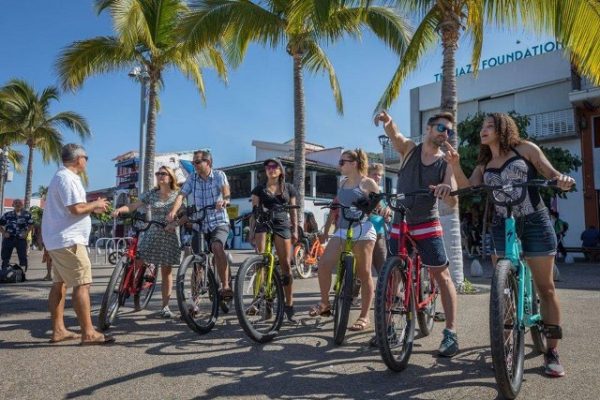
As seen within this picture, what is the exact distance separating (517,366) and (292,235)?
3.03 metres

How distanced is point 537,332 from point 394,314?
1.12 metres

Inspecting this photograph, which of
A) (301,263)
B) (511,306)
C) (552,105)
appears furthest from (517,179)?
(552,105)

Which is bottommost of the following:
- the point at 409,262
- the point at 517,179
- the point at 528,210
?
the point at 409,262

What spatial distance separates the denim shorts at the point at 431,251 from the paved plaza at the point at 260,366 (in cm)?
74

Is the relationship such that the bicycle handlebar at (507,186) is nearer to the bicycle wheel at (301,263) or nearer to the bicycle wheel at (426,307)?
the bicycle wheel at (426,307)

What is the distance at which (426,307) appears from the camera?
4711 millimetres

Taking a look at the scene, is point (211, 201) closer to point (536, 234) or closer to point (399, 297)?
point (399, 297)

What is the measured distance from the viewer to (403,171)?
14.4ft

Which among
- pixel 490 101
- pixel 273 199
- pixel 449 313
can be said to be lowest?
pixel 449 313

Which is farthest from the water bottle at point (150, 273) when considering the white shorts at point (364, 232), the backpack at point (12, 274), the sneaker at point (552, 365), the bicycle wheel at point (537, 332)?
the backpack at point (12, 274)

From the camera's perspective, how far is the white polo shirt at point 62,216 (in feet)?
15.6

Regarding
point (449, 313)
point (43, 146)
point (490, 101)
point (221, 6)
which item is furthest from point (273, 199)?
point (43, 146)

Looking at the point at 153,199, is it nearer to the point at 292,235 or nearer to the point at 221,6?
the point at 292,235

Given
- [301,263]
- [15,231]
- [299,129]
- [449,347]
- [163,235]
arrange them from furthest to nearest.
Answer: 1. [299,129]
2. [301,263]
3. [15,231]
4. [163,235]
5. [449,347]
